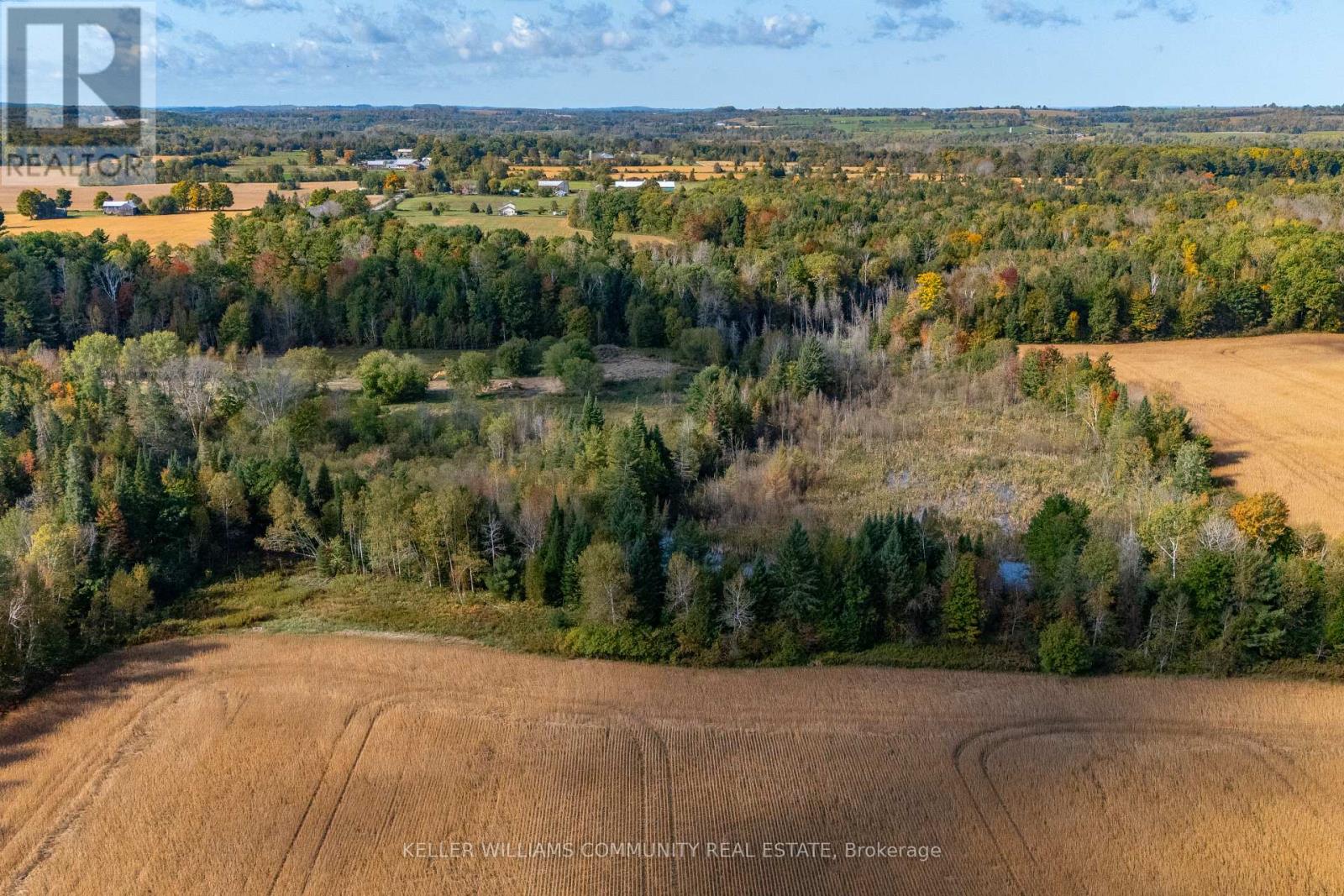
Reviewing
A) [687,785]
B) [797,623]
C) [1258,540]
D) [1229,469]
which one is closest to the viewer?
[687,785]

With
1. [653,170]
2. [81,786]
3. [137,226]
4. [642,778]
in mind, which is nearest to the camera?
[81,786]

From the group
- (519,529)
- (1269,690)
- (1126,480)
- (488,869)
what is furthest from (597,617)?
(1126,480)

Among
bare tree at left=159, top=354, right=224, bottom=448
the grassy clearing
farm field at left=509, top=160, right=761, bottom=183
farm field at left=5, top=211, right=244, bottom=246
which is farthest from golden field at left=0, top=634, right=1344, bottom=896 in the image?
farm field at left=509, top=160, right=761, bottom=183

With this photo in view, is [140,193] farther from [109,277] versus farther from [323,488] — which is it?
[323,488]

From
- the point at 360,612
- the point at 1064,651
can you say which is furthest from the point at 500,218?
the point at 1064,651

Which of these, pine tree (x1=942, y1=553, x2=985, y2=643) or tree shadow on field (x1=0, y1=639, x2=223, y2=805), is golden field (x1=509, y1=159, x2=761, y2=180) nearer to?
pine tree (x1=942, y1=553, x2=985, y2=643)

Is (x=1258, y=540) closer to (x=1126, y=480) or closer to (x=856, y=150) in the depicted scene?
(x=1126, y=480)
